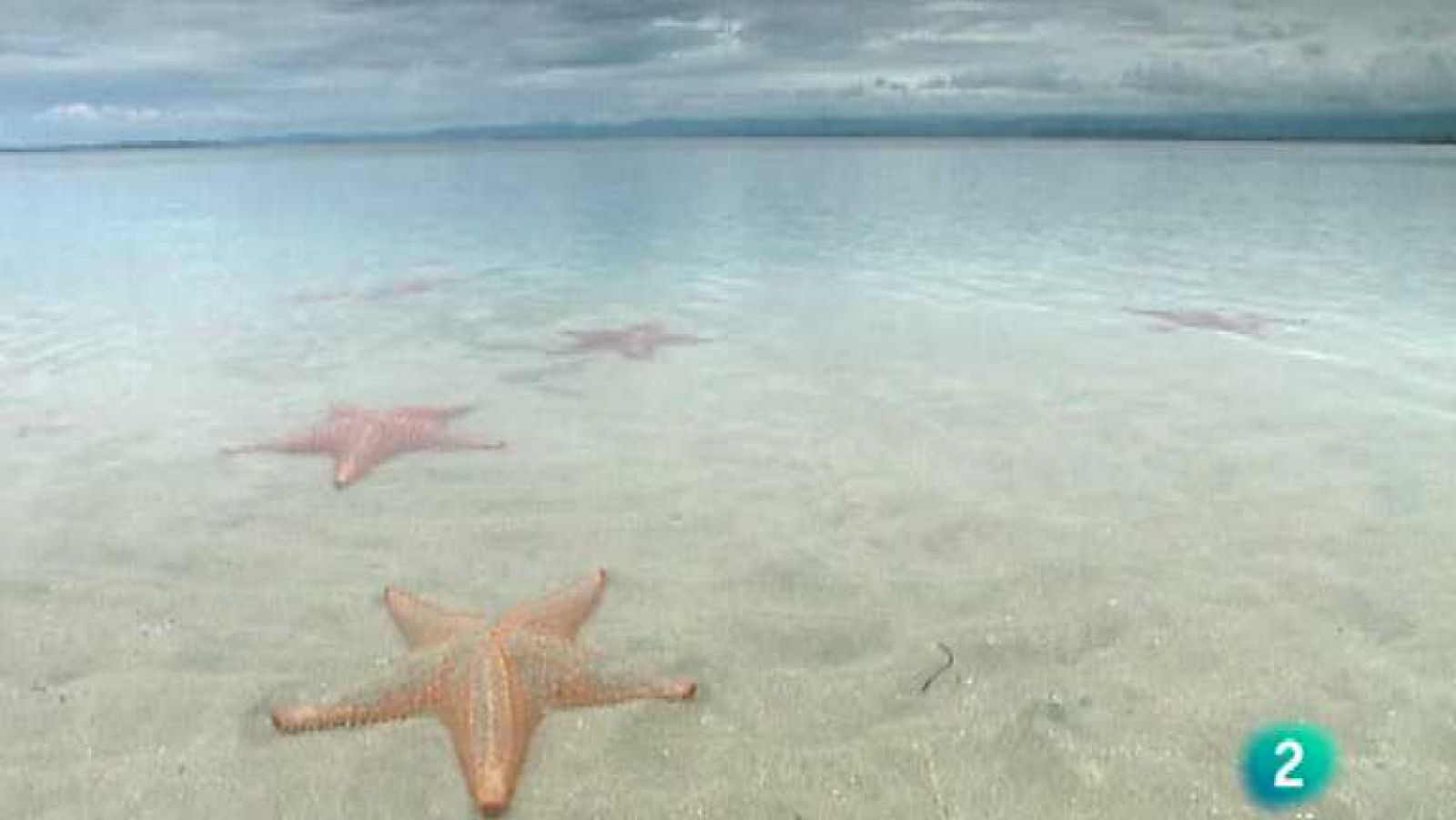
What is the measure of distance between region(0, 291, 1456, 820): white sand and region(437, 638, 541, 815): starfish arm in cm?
19

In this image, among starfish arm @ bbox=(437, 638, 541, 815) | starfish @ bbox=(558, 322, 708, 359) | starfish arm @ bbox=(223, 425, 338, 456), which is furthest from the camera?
starfish @ bbox=(558, 322, 708, 359)

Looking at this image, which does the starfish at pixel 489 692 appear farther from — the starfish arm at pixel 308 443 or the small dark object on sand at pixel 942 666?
the starfish arm at pixel 308 443

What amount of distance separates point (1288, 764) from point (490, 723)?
311 cm

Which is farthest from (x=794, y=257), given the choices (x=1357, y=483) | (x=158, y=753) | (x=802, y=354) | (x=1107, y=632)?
(x=158, y=753)

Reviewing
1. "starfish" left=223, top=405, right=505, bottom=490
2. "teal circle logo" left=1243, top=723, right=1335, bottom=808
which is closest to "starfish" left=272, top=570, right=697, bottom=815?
"teal circle logo" left=1243, top=723, right=1335, bottom=808

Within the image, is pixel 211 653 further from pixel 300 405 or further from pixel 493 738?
pixel 300 405

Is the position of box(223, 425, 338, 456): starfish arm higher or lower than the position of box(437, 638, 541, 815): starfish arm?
higher

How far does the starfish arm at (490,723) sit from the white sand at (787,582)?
0.62 feet

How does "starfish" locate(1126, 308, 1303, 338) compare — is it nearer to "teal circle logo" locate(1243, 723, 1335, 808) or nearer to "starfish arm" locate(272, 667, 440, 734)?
"teal circle logo" locate(1243, 723, 1335, 808)

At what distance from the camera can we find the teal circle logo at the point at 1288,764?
381 centimetres

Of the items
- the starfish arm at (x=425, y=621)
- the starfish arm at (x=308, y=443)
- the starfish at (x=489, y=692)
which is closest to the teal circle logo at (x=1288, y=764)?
the starfish at (x=489, y=692)

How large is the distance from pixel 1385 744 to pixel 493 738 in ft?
11.2

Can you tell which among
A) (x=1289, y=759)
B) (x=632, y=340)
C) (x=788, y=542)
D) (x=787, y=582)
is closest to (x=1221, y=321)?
(x=632, y=340)

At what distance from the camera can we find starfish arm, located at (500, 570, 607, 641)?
13.9 ft
